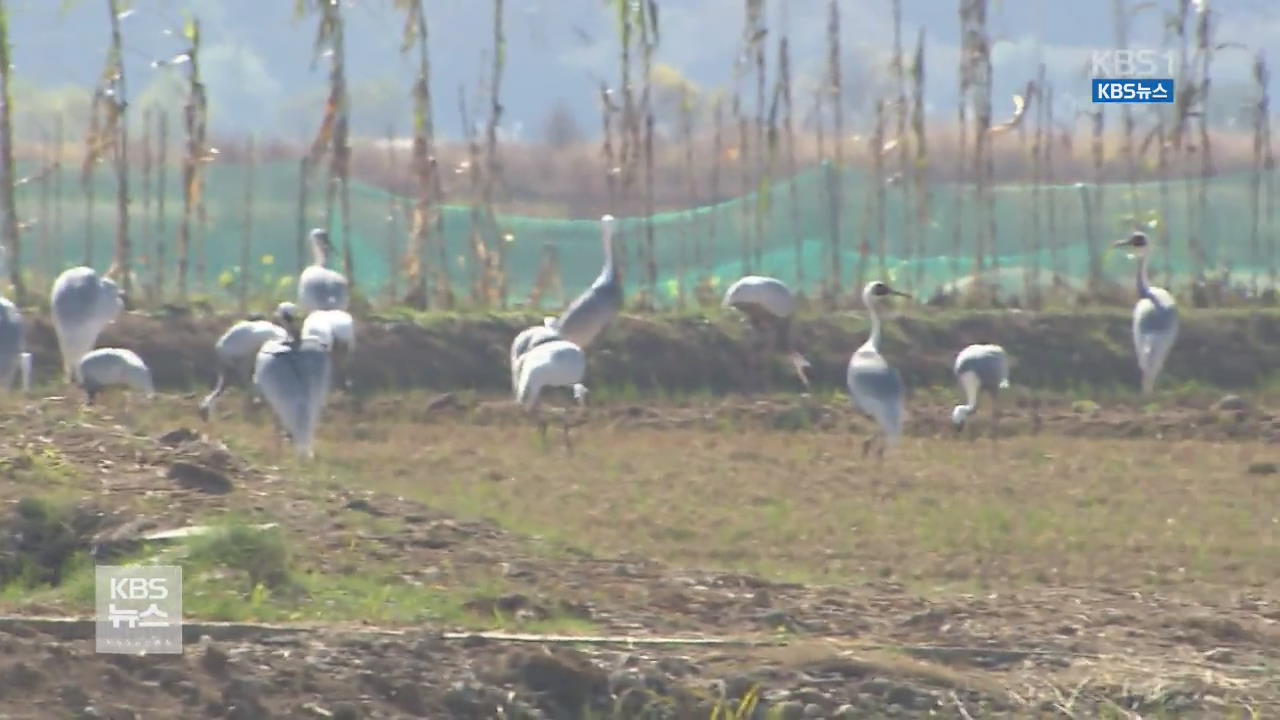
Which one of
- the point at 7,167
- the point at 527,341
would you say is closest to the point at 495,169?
the point at 7,167

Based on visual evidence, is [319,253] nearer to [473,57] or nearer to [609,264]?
[609,264]

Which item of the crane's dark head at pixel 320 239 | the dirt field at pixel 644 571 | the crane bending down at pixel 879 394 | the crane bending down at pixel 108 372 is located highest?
the crane's dark head at pixel 320 239

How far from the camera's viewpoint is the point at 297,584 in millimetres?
9578

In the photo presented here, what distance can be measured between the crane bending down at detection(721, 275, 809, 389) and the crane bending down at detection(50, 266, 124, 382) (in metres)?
4.90

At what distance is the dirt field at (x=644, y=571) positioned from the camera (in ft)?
27.2

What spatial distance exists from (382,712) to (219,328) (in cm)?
1156

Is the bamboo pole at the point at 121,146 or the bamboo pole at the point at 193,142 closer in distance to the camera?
the bamboo pole at the point at 121,146

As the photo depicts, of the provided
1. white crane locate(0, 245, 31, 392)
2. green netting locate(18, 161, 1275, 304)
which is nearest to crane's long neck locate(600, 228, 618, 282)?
green netting locate(18, 161, 1275, 304)

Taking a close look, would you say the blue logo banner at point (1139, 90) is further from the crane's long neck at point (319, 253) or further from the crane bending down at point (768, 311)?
the crane's long neck at point (319, 253)

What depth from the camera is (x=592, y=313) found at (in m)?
18.6

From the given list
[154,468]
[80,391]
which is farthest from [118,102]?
[154,468]

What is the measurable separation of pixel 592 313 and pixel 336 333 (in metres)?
2.06

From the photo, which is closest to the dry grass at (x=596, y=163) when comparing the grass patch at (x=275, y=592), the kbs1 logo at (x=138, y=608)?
the grass patch at (x=275, y=592)

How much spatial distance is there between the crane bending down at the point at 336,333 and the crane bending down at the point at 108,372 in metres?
1.05
